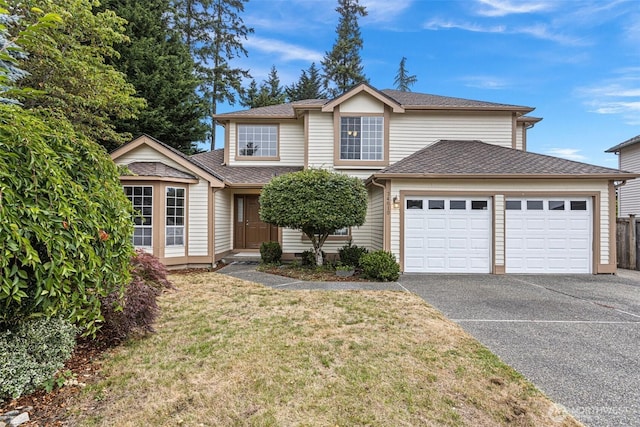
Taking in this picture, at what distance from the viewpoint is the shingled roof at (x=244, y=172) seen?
11.6m

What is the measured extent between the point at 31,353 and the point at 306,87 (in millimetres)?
30408

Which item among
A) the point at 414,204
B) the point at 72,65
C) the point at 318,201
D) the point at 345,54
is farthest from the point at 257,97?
the point at 414,204

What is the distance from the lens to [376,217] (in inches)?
420

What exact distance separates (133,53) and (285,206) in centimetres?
1401

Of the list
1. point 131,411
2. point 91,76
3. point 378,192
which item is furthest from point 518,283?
point 91,76

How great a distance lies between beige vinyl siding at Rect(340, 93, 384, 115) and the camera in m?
Result: 11.5

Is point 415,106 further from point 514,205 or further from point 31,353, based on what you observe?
point 31,353

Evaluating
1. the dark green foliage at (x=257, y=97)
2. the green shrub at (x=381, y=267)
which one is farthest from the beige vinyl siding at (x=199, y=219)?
the dark green foliage at (x=257, y=97)

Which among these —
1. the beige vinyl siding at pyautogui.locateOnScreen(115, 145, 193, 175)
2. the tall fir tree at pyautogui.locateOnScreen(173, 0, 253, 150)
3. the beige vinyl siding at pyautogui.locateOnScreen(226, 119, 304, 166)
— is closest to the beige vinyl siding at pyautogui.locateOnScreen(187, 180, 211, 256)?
the beige vinyl siding at pyautogui.locateOnScreen(115, 145, 193, 175)

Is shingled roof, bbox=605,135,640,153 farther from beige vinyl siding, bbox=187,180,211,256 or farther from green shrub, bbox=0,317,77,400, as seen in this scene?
green shrub, bbox=0,317,77,400

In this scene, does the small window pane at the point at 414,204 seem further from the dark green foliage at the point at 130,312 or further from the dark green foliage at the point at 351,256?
the dark green foliage at the point at 130,312

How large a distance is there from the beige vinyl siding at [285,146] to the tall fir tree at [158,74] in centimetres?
643

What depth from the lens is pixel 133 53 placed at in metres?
16.2

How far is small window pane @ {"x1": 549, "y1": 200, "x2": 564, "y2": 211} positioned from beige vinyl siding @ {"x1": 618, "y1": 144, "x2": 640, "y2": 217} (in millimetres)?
10221
